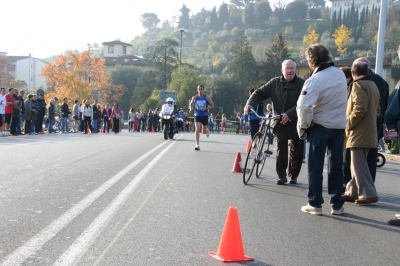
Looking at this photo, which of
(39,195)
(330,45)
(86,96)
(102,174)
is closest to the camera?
(39,195)

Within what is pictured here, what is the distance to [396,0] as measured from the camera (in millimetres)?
186250

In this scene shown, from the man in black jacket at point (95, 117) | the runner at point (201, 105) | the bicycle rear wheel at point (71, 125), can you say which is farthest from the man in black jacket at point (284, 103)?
the bicycle rear wheel at point (71, 125)

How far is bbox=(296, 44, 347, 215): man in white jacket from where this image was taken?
255 inches

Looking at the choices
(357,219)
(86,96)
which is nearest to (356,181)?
(357,219)

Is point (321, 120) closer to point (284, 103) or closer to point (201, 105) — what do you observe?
point (284, 103)

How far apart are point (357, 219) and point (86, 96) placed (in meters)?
75.2

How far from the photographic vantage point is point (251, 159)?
9.29 metres

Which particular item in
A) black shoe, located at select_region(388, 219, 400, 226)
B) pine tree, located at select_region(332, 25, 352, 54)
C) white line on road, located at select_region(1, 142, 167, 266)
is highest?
pine tree, located at select_region(332, 25, 352, 54)

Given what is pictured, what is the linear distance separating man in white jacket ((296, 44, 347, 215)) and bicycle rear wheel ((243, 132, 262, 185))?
2.39 meters

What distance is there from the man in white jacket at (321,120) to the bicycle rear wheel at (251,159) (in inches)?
94.2

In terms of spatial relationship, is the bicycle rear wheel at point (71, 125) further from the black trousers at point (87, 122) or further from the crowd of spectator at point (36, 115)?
the black trousers at point (87, 122)

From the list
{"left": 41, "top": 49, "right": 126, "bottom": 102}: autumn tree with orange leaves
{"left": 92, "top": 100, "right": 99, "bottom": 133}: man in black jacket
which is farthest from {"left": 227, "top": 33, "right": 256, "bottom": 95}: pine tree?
{"left": 92, "top": 100, "right": 99, "bottom": 133}: man in black jacket

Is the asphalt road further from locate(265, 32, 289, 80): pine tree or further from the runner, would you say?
locate(265, 32, 289, 80): pine tree

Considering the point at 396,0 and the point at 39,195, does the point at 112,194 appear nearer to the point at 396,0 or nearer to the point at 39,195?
the point at 39,195
